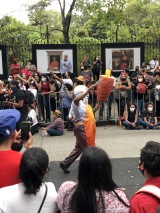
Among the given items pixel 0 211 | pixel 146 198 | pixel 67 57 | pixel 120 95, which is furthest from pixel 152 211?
pixel 67 57

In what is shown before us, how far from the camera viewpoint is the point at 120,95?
11.8 metres

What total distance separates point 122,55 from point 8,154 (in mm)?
12030

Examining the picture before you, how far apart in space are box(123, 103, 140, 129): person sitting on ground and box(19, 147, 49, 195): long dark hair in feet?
27.3

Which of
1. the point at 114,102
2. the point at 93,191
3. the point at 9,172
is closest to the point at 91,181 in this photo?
the point at 93,191

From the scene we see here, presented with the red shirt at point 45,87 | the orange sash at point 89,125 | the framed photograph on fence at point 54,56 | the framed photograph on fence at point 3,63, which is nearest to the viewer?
the orange sash at point 89,125

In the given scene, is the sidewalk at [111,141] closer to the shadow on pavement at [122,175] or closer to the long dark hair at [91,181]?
the shadow on pavement at [122,175]

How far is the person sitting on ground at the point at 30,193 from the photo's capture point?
101 inches

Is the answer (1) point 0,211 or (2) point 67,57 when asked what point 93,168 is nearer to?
(1) point 0,211

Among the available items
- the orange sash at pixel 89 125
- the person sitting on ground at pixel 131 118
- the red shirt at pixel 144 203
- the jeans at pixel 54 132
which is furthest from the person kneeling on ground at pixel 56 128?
the red shirt at pixel 144 203

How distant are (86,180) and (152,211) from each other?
0.52 metres

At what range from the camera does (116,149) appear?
8352 mm

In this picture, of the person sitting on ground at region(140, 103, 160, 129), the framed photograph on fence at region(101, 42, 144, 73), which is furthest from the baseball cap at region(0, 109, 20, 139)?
the framed photograph on fence at region(101, 42, 144, 73)

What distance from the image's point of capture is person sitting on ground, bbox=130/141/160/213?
249 cm

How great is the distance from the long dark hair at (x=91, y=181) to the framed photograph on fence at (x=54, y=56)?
11983mm
